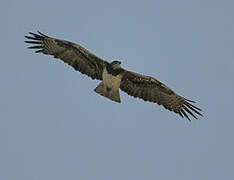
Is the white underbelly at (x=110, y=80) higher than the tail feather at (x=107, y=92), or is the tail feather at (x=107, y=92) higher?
the white underbelly at (x=110, y=80)

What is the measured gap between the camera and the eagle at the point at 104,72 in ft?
42.9

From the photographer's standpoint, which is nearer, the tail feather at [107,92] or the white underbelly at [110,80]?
the tail feather at [107,92]

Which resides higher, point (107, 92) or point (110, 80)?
point (110, 80)

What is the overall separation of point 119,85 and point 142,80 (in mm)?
748

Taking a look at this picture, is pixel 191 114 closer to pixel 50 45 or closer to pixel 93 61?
pixel 93 61

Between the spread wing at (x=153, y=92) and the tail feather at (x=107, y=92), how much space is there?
2.79 feet

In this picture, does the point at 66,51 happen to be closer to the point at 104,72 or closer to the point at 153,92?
the point at 104,72

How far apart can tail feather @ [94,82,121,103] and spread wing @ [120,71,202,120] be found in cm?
85

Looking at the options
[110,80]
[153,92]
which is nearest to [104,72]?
[110,80]

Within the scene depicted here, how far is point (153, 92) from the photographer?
14.0m

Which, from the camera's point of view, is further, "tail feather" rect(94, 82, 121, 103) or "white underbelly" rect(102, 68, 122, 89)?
"white underbelly" rect(102, 68, 122, 89)

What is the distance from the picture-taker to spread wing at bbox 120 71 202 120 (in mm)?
13797

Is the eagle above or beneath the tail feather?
above

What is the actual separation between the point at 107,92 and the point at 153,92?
1552 mm
